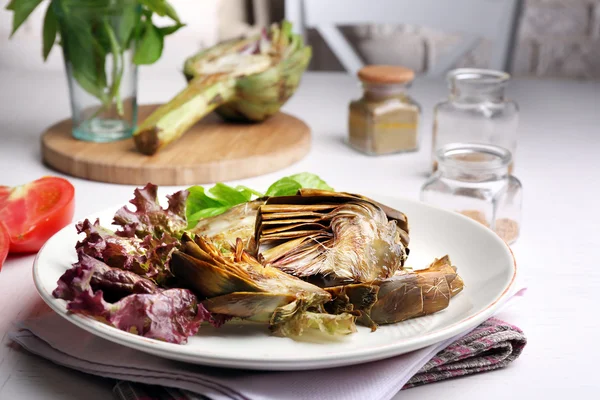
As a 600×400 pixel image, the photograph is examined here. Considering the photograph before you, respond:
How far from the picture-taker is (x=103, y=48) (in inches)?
55.5

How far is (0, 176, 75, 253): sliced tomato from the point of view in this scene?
1007mm

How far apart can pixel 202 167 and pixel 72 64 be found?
1.03ft

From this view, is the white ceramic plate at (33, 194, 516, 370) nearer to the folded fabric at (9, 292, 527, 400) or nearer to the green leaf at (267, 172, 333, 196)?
the folded fabric at (9, 292, 527, 400)

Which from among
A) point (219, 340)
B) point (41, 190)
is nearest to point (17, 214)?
point (41, 190)

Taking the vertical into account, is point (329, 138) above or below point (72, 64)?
below

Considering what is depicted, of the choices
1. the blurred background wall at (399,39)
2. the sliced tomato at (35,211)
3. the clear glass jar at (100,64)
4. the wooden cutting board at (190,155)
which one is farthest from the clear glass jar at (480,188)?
the blurred background wall at (399,39)

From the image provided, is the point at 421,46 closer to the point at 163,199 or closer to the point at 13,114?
the point at 13,114

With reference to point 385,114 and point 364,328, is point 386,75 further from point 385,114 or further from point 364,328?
point 364,328

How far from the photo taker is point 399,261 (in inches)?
30.6

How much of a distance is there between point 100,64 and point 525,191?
2.51 ft

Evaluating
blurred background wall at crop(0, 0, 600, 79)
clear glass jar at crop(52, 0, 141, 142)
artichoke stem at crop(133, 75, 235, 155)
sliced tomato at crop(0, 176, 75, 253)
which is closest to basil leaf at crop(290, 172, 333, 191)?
sliced tomato at crop(0, 176, 75, 253)

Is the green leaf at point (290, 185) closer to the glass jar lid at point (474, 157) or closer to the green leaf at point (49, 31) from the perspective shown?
the glass jar lid at point (474, 157)

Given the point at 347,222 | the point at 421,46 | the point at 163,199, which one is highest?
the point at 347,222

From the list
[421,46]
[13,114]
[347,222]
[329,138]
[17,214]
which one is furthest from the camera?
[421,46]
